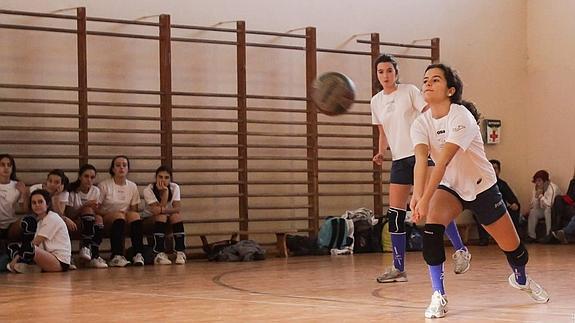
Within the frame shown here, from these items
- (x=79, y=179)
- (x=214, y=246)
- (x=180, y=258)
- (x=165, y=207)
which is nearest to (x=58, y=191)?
(x=79, y=179)

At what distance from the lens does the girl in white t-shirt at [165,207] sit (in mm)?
10211

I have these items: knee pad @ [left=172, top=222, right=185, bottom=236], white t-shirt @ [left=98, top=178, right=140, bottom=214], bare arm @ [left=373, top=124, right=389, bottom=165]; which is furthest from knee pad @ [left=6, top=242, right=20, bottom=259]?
bare arm @ [left=373, top=124, right=389, bottom=165]

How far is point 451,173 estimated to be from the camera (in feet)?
17.3

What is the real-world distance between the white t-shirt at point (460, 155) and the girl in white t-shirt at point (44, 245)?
4813 mm

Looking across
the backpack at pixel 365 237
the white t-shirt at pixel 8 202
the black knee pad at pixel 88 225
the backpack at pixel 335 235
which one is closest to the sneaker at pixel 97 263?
the black knee pad at pixel 88 225

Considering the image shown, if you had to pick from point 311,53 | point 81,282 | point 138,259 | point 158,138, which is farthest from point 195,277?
point 311,53

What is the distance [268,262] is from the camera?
33.3 ft

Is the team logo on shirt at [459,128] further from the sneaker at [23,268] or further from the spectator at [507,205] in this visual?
the spectator at [507,205]

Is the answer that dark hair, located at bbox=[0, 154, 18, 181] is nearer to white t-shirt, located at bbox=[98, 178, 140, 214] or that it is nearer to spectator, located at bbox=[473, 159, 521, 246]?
white t-shirt, located at bbox=[98, 178, 140, 214]

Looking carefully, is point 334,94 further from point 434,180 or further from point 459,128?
point 434,180

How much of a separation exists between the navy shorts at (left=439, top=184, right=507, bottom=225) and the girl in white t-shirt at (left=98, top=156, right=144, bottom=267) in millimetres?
5271

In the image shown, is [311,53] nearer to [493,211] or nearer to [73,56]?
[73,56]

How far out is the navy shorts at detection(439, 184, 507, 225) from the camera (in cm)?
526

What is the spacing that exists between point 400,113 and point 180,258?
399cm
